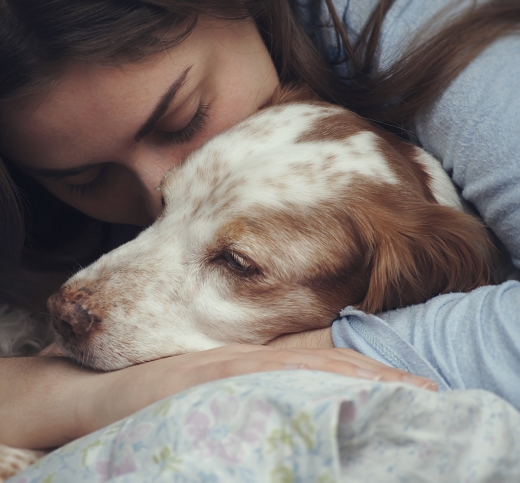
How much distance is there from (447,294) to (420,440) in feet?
1.90

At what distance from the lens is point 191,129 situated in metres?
1.71

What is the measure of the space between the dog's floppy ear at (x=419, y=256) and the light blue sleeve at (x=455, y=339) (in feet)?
0.26

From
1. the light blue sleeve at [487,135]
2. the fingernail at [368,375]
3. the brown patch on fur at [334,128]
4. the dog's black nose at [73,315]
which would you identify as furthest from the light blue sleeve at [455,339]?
the dog's black nose at [73,315]

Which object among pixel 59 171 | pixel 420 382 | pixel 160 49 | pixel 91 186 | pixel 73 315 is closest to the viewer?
pixel 420 382

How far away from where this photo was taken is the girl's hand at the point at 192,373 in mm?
1087

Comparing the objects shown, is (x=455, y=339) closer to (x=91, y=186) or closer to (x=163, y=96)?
(x=163, y=96)

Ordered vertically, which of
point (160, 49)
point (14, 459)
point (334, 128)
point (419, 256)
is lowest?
point (14, 459)

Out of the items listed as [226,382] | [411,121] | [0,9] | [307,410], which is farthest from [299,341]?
[0,9]

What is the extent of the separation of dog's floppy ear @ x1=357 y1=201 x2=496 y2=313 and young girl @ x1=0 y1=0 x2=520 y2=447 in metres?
0.17

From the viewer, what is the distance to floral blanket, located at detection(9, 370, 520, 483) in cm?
85

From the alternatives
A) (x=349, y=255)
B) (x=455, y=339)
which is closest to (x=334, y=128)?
(x=349, y=255)

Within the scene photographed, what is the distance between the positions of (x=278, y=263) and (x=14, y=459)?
0.73 meters

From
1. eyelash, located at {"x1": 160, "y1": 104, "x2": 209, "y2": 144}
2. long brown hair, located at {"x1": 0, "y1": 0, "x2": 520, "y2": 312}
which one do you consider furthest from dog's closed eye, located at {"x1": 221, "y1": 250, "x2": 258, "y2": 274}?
long brown hair, located at {"x1": 0, "y1": 0, "x2": 520, "y2": 312}

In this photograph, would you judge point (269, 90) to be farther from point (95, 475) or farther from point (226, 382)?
point (95, 475)
